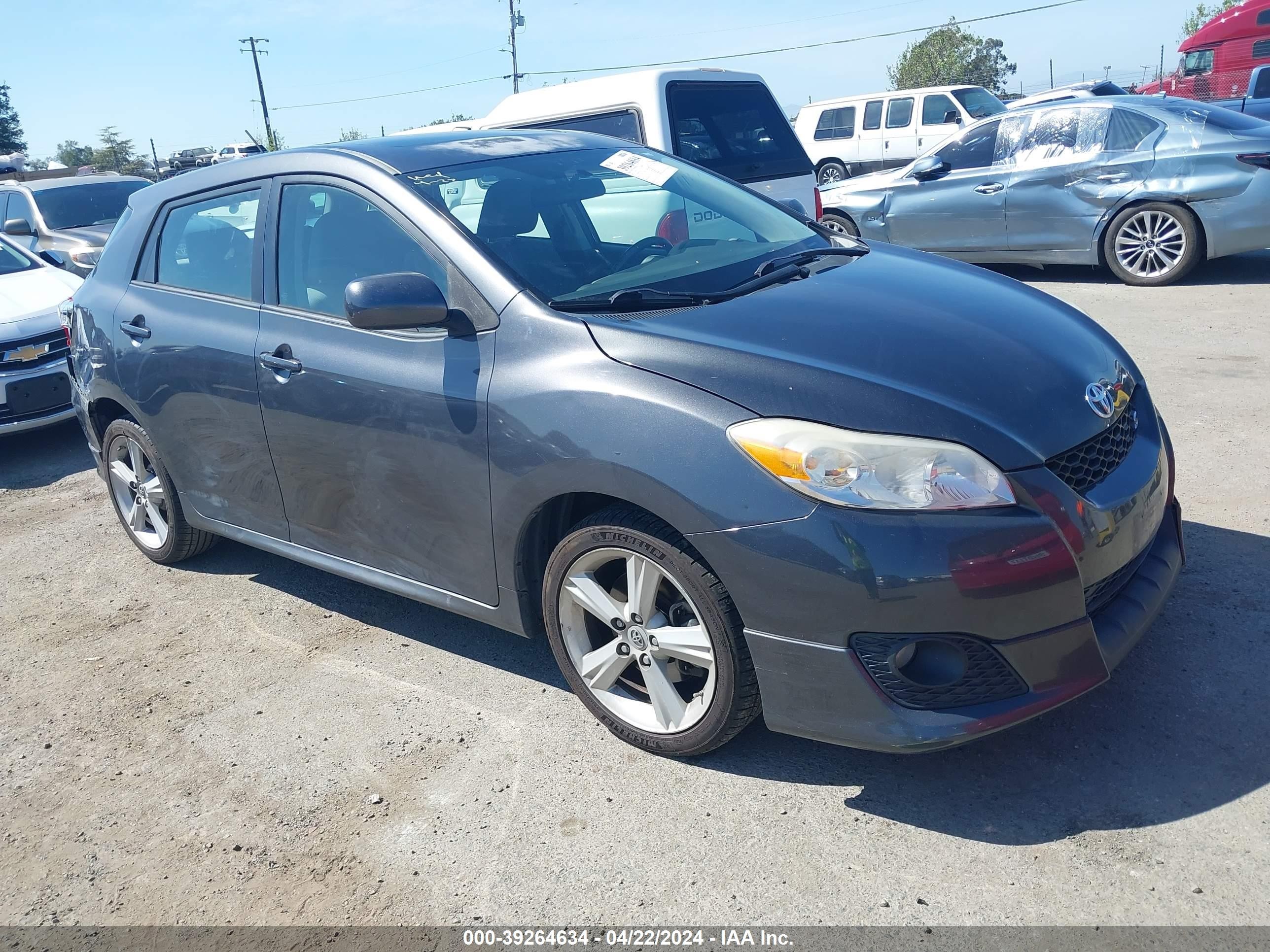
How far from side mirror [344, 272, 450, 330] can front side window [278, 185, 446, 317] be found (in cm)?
21

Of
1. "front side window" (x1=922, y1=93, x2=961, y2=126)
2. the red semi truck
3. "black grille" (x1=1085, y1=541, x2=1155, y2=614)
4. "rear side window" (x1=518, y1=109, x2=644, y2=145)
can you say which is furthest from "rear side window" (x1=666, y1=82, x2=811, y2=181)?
the red semi truck

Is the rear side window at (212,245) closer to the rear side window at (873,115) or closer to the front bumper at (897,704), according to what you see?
the front bumper at (897,704)

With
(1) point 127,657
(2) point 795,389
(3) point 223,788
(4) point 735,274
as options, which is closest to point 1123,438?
(2) point 795,389

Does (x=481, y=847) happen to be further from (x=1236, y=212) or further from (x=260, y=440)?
(x=1236, y=212)

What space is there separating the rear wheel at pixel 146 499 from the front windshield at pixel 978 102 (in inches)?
629

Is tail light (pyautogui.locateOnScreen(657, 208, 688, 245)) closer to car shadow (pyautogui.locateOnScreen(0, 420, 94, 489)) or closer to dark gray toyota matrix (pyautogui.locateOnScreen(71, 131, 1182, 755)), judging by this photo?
dark gray toyota matrix (pyautogui.locateOnScreen(71, 131, 1182, 755))

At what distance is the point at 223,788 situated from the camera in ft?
10.3

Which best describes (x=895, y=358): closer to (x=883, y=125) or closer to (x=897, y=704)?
(x=897, y=704)

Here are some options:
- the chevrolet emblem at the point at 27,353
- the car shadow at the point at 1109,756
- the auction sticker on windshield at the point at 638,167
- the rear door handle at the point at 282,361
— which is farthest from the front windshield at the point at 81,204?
the car shadow at the point at 1109,756

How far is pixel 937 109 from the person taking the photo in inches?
699

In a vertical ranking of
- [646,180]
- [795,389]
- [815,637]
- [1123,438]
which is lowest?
[815,637]

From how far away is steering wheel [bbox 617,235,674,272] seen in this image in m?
3.46

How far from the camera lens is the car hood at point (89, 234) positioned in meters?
11.4

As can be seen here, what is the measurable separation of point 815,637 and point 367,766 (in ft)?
4.84
